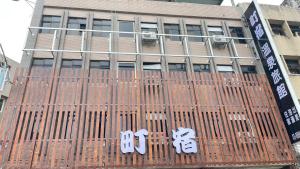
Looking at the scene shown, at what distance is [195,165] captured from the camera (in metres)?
11.7

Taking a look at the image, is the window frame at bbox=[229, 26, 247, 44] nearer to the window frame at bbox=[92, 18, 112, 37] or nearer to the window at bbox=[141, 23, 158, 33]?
the window at bbox=[141, 23, 158, 33]

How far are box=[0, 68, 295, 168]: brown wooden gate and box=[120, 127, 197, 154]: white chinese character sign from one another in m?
0.26

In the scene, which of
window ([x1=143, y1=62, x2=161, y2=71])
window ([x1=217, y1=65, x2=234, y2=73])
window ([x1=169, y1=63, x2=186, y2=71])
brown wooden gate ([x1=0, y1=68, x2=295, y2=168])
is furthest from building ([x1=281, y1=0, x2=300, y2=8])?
window ([x1=143, y1=62, x2=161, y2=71])

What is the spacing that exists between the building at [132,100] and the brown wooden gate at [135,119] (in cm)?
5

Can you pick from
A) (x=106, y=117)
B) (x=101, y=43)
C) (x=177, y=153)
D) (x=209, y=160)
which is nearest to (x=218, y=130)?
(x=209, y=160)

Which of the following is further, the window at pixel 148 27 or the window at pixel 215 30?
the window at pixel 215 30

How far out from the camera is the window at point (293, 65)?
698 inches

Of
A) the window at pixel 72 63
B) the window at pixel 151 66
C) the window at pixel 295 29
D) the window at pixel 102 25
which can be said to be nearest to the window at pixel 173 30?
the window at pixel 151 66

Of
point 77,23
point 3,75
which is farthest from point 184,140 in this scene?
point 77,23

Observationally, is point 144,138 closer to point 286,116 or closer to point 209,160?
point 209,160

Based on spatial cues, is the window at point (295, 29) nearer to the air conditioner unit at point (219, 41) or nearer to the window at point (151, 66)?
the air conditioner unit at point (219, 41)

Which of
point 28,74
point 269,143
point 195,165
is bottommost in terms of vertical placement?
point 195,165

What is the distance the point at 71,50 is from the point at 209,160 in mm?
9735

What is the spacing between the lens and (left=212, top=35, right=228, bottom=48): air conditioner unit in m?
16.7
